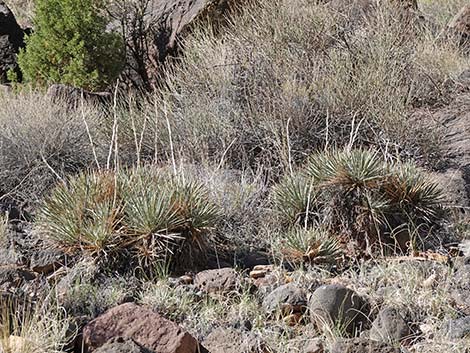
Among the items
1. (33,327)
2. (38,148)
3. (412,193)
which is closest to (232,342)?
(33,327)

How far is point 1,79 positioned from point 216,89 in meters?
4.11

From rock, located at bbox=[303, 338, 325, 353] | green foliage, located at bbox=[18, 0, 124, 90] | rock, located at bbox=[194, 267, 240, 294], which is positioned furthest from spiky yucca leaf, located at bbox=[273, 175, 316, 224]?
green foliage, located at bbox=[18, 0, 124, 90]

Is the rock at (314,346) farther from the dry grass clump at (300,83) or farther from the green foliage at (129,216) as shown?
the dry grass clump at (300,83)

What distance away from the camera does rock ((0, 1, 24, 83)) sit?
1233 cm

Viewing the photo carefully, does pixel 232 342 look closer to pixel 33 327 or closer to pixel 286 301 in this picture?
pixel 286 301

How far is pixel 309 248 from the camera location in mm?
6277

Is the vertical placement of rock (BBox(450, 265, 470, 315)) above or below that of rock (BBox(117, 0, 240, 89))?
below

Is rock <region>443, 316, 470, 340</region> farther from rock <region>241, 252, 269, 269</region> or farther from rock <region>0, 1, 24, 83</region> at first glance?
rock <region>0, 1, 24, 83</region>

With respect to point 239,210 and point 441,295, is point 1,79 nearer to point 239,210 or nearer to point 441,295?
point 239,210

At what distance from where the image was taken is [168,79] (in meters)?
9.99

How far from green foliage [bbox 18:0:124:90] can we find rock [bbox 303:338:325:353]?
647cm

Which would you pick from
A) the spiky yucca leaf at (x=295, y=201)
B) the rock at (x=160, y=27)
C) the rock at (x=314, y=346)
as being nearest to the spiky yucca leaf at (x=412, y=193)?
the spiky yucca leaf at (x=295, y=201)

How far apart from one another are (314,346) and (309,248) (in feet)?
4.25

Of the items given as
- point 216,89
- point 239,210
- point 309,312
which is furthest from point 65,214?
point 216,89
